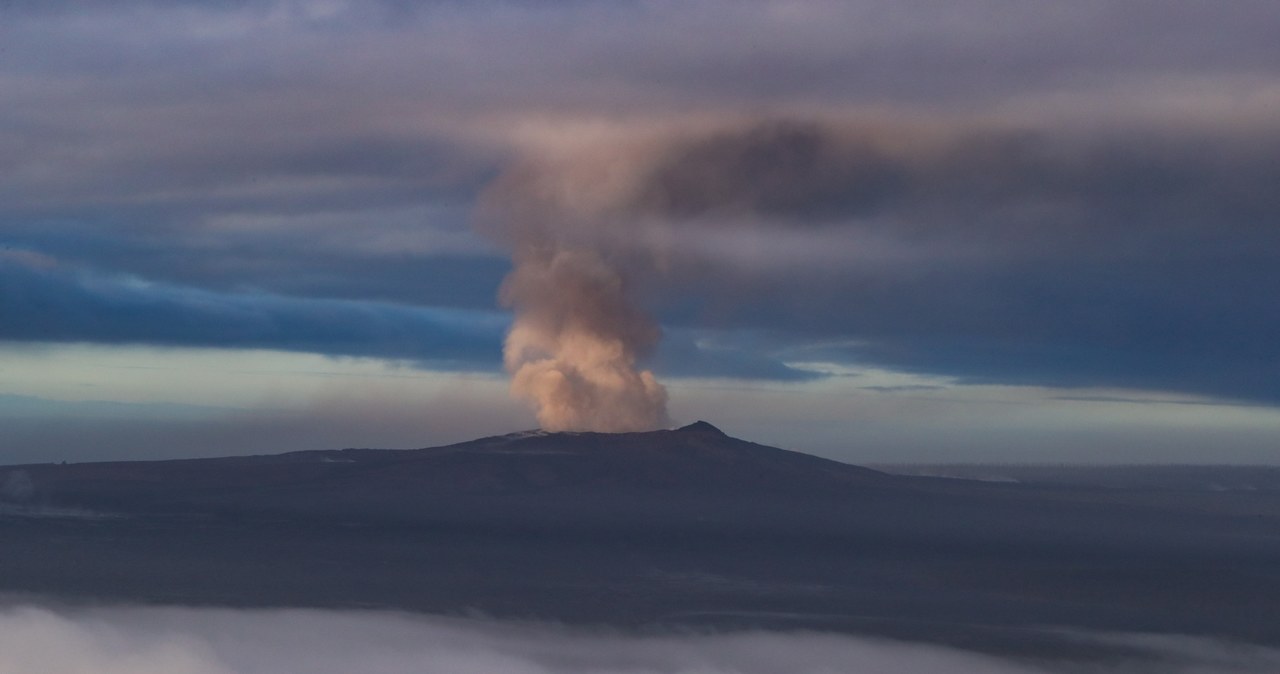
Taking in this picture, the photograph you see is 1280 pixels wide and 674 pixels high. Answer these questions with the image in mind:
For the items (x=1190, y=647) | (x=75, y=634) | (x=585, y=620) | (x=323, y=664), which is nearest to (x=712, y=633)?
(x=585, y=620)

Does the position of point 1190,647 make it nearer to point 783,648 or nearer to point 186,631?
point 783,648

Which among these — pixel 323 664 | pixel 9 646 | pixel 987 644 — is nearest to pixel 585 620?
pixel 323 664

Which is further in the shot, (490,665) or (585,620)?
(585,620)

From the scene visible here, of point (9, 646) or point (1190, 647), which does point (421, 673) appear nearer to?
point (9, 646)

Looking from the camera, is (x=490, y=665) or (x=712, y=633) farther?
(x=712, y=633)

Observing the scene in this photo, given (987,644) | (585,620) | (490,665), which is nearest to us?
(490,665)

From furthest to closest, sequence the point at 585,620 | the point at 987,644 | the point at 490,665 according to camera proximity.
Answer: the point at 585,620
the point at 987,644
the point at 490,665

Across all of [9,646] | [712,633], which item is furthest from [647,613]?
[9,646]

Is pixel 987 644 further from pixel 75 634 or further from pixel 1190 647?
pixel 75 634
